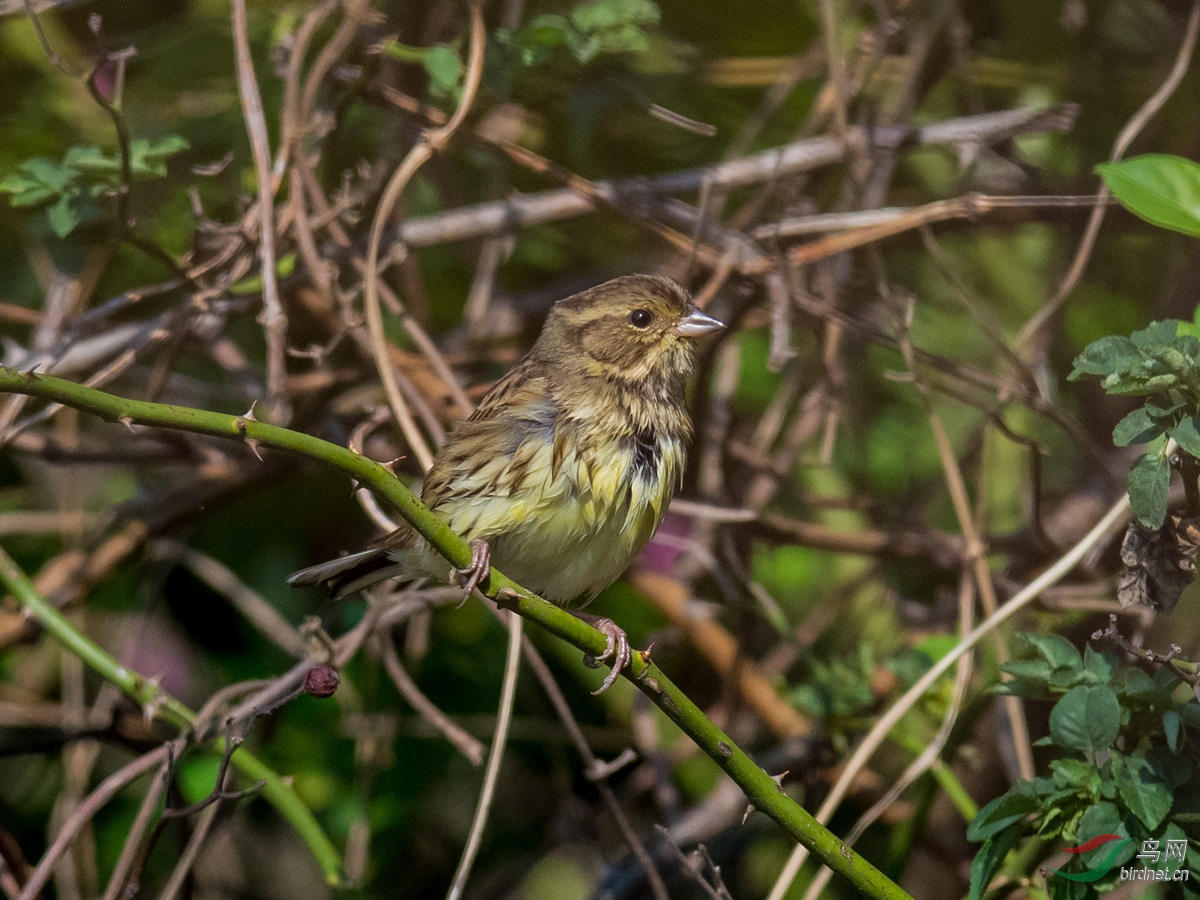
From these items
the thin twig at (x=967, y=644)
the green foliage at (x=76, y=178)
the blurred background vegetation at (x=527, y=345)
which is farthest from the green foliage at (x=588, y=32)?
the thin twig at (x=967, y=644)

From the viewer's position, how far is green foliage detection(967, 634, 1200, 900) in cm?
147

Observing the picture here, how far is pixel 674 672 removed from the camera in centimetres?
316

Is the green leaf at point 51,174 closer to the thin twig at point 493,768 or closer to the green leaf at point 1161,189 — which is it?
the thin twig at point 493,768

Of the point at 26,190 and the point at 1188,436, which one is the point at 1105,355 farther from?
the point at 26,190

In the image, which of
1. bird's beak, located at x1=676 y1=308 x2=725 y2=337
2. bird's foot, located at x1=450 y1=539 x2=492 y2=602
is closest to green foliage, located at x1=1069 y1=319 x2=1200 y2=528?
bird's foot, located at x1=450 y1=539 x2=492 y2=602

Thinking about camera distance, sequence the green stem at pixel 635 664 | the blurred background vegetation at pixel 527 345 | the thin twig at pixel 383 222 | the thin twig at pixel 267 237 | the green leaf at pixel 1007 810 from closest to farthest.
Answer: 1. the green stem at pixel 635 664
2. the green leaf at pixel 1007 810
3. the thin twig at pixel 267 237
4. the thin twig at pixel 383 222
5. the blurred background vegetation at pixel 527 345

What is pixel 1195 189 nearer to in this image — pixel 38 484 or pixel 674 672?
pixel 674 672

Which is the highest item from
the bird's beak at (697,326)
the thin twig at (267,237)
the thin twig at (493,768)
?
the thin twig at (267,237)

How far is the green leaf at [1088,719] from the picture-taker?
4.81 ft

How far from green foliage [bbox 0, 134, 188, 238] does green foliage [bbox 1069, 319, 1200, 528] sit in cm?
182

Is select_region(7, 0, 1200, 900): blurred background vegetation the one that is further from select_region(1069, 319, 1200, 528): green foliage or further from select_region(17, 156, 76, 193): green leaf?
select_region(1069, 319, 1200, 528): green foliage

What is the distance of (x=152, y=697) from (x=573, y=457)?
904 mm

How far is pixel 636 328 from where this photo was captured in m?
2.50

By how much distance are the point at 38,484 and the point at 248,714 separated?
4.15 ft
